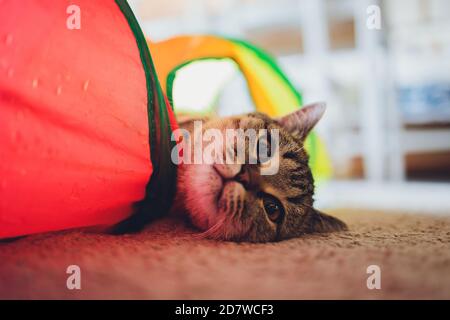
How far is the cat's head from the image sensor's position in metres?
0.79

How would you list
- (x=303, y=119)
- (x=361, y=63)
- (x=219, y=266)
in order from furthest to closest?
(x=361, y=63), (x=303, y=119), (x=219, y=266)

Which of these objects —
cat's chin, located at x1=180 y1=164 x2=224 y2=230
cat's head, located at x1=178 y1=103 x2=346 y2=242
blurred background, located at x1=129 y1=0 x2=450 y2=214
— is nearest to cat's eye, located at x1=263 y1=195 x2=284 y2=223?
cat's head, located at x1=178 y1=103 x2=346 y2=242

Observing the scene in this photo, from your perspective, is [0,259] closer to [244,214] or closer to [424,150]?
[244,214]

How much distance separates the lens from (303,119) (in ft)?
3.42

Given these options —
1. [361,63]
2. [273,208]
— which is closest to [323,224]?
[273,208]

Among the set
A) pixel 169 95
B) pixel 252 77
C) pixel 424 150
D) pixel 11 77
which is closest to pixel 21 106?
pixel 11 77

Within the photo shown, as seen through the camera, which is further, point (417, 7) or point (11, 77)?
point (417, 7)

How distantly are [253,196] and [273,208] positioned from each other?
7cm

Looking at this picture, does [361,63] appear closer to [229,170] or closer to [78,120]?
[229,170]

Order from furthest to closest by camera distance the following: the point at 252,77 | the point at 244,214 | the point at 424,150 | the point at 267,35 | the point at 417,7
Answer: the point at 424,150
the point at 267,35
the point at 417,7
the point at 252,77
the point at 244,214

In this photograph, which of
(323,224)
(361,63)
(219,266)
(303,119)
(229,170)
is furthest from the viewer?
(361,63)

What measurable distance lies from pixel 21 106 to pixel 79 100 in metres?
0.09

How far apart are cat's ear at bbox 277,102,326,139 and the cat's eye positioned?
28 cm

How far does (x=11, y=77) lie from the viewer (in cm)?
59
